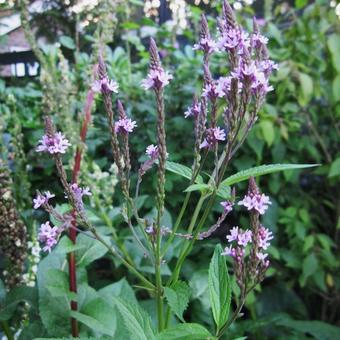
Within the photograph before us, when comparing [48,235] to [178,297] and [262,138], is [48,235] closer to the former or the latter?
[178,297]

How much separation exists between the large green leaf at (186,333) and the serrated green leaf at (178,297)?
2 centimetres

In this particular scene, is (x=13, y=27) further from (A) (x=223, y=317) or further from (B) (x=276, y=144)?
(A) (x=223, y=317)

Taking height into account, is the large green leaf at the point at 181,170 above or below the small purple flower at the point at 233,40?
below

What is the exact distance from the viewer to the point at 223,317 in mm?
738

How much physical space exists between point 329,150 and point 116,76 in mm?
833

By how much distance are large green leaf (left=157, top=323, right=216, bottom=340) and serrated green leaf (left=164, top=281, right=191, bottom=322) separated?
0.6 inches

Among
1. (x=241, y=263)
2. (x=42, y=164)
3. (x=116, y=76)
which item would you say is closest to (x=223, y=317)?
(x=241, y=263)

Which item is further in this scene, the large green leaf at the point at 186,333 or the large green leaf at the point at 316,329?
the large green leaf at the point at 316,329

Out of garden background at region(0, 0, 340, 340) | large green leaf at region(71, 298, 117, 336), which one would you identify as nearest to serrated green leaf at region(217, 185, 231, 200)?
large green leaf at region(71, 298, 117, 336)

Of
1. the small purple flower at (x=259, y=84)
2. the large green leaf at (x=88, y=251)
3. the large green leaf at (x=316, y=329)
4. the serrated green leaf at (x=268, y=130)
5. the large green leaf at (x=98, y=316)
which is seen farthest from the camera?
the serrated green leaf at (x=268, y=130)

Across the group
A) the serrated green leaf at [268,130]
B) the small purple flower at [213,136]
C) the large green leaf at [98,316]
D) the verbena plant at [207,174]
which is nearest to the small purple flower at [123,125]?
the verbena plant at [207,174]

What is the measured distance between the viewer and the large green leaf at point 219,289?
0.74 meters

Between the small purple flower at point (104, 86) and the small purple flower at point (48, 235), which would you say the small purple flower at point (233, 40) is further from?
the small purple flower at point (48, 235)

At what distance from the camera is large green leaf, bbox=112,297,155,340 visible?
2.32 ft
